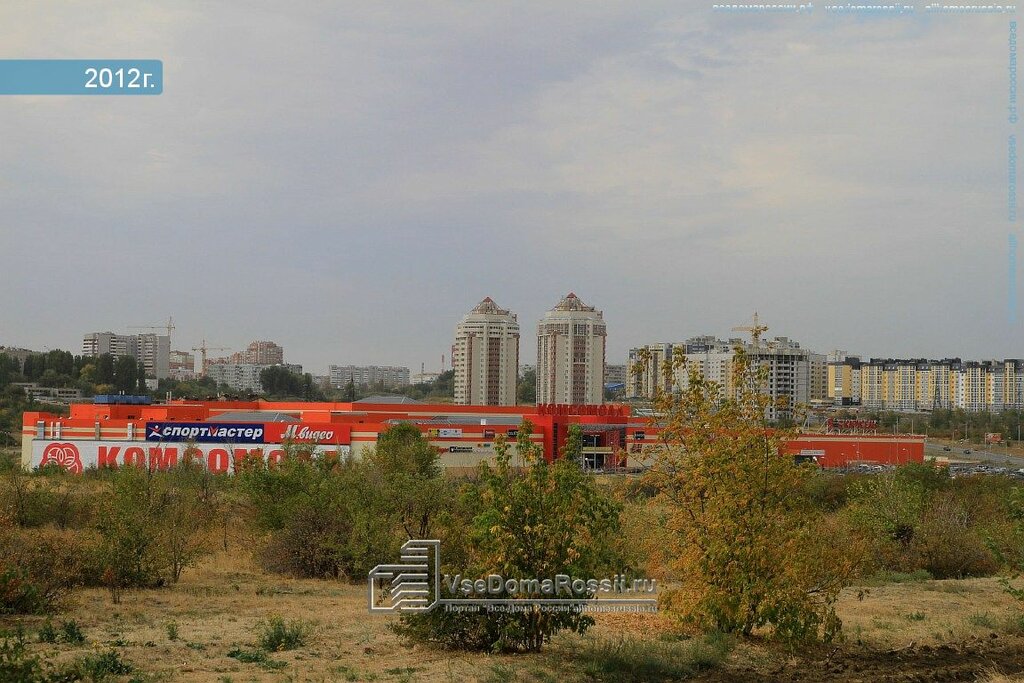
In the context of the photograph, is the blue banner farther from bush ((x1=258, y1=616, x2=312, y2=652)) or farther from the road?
the road

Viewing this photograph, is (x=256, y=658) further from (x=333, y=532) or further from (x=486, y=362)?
(x=486, y=362)

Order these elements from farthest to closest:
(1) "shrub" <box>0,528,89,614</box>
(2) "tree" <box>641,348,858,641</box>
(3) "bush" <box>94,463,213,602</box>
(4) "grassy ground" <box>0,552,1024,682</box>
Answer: (3) "bush" <box>94,463,213,602</box>
(1) "shrub" <box>0,528,89,614</box>
(2) "tree" <box>641,348,858,641</box>
(4) "grassy ground" <box>0,552,1024,682</box>

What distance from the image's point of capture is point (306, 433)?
155 feet

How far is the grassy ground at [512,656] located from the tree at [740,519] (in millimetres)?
602

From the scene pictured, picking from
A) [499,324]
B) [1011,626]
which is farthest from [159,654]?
[499,324]

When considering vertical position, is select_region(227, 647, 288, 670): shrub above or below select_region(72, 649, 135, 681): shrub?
below

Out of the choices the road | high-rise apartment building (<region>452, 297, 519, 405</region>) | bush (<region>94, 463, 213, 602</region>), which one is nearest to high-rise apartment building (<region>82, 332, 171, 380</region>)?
high-rise apartment building (<region>452, 297, 519, 405</region>)

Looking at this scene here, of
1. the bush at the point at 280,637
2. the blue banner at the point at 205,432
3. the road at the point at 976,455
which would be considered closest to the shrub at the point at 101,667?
the bush at the point at 280,637

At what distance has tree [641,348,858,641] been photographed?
1134 centimetres

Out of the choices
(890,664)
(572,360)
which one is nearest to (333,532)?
(890,664)

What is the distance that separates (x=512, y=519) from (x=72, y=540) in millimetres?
10061

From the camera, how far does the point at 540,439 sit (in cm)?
5188

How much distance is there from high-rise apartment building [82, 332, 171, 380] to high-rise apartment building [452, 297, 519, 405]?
81863mm

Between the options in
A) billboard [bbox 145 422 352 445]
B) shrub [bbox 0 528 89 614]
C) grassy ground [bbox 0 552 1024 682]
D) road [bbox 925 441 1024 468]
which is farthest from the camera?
road [bbox 925 441 1024 468]
